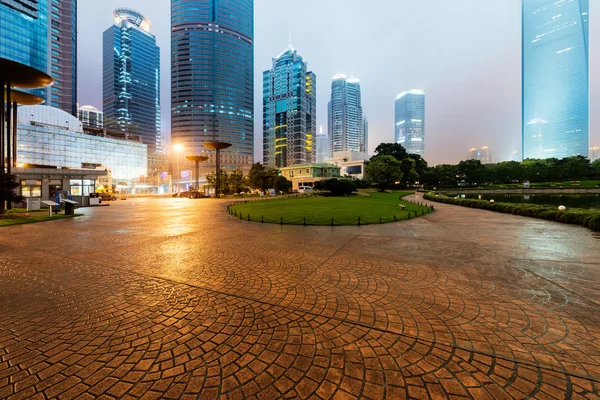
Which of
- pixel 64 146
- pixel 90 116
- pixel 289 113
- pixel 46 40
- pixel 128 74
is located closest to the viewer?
pixel 64 146

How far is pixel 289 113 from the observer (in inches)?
6895

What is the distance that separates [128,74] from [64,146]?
127 m

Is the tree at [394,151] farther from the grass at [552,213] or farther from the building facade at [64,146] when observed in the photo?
the building facade at [64,146]

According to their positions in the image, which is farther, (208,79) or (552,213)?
(208,79)

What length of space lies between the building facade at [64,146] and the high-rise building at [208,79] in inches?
1830

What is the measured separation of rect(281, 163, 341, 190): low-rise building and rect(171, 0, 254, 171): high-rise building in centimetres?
6922

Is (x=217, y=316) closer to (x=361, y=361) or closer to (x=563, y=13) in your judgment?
(x=361, y=361)

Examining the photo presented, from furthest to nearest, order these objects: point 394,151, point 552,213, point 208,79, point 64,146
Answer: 1. point 208,79
2. point 394,151
3. point 64,146
4. point 552,213

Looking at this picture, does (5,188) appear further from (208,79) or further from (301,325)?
(208,79)

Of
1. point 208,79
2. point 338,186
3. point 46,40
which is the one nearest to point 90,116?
point 208,79

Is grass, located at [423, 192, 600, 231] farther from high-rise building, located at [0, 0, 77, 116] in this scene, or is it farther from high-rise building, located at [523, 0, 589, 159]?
high-rise building, located at [523, 0, 589, 159]

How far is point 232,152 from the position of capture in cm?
15250

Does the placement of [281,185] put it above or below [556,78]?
below

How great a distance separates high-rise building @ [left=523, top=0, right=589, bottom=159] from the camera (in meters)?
161
